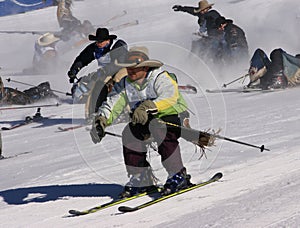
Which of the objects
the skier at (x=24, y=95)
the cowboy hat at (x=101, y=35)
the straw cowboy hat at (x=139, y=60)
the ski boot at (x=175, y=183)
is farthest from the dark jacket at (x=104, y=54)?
the skier at (x=24, y=95)

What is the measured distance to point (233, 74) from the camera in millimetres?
17719

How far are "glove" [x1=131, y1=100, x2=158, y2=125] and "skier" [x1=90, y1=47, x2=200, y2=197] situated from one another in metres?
0.04

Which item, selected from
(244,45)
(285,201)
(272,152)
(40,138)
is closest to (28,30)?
(244,45)

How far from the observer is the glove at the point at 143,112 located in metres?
6.26

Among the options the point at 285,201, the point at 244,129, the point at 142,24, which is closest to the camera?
the point at 285,201

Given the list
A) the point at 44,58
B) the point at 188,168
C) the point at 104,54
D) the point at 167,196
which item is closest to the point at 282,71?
the point at 104,54

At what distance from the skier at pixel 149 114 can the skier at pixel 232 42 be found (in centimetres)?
1113

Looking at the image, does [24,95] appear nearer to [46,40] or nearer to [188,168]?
[46,40]

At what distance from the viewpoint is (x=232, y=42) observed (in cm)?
1780

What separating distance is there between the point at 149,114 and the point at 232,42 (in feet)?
38.3

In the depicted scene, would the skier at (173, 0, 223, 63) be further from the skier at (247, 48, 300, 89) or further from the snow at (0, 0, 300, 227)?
the skier at (247, 48, 300, 89)

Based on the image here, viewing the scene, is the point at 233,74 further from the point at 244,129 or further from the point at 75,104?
the point at 244,129

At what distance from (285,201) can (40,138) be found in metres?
7.81

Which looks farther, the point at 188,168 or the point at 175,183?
the point at 188,168
